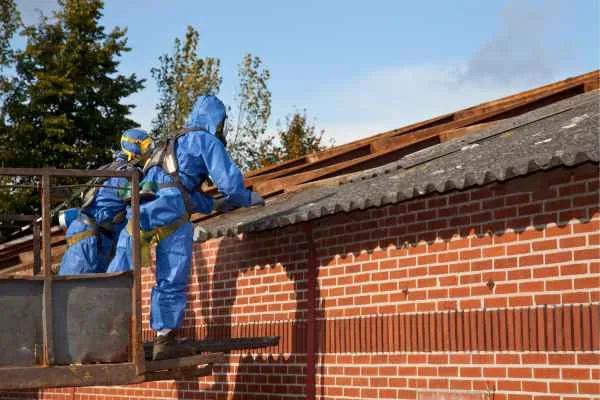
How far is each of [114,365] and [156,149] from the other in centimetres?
211

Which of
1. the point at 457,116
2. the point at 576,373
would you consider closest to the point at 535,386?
the point at 576,373

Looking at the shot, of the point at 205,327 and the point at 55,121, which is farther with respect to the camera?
the point at 55,121

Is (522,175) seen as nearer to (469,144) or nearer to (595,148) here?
(595,148)

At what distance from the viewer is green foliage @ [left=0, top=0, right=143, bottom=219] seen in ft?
88.8

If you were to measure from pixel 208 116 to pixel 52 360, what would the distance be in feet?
8.11

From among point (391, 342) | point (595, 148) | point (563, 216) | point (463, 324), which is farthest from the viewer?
point (391, 342)

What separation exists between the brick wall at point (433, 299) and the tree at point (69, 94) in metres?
17.8

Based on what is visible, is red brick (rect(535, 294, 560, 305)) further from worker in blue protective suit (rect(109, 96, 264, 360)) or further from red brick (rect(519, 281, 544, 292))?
worker in blue protective suit (rect(109, 96, 264, 360))

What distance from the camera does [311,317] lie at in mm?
8984

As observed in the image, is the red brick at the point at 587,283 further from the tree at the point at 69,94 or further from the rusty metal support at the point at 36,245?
the tree at the point at 69,94

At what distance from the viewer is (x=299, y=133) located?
116ft

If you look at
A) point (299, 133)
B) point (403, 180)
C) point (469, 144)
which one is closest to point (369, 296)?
point (403, 180)

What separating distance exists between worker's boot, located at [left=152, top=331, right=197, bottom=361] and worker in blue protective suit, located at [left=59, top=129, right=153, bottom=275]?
5.43 feet

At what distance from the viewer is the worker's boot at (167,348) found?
7.36 metres
